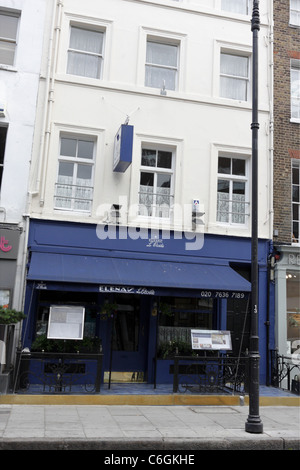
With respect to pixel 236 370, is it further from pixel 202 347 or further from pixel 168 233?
pixel 168 233

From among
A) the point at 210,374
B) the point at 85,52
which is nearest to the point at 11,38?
the point at 85,52

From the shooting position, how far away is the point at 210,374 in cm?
1088

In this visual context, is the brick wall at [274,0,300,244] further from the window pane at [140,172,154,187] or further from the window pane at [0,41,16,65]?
the window pane at [0,41,16,65]

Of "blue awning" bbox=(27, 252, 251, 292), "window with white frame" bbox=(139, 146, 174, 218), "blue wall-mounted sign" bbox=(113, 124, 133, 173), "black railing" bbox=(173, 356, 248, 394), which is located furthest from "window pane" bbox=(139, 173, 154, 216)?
"black railing" bbox=(173, 356, 248, 394)

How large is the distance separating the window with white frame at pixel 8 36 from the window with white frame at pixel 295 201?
28.9 feet

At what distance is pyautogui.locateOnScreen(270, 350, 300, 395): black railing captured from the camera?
1191cm

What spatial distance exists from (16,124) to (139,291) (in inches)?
215

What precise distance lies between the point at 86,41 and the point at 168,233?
6.05 m

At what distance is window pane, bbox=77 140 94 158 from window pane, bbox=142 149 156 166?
149 centimetres

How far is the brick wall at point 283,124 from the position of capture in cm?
1347

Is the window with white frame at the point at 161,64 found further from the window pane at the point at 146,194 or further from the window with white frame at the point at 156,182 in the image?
the window pane at the point at 146,194

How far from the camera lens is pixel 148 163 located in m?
13.0

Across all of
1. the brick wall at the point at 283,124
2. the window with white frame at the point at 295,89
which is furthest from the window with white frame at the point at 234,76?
the window with white frame at the point at 295,89
